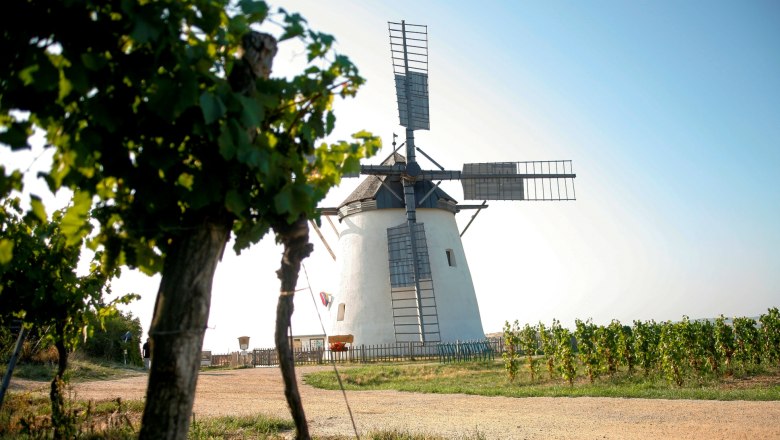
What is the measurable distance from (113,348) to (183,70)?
2445 cm

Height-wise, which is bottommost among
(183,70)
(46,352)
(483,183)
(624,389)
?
(624,389)

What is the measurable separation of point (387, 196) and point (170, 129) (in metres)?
23.9

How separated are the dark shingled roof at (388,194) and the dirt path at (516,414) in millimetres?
13503

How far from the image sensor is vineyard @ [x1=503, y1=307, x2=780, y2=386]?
50.8 feet

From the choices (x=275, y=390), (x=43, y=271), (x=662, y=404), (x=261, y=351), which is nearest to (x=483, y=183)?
(x=261, y=351)

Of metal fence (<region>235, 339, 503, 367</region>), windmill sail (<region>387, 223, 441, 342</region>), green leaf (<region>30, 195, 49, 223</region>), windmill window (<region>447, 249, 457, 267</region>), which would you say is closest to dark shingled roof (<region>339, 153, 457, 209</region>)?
windmill sail (<region>387, 223, 441, 342</region>)

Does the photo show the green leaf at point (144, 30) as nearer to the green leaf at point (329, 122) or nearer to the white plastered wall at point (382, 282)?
the green leaf at point (329, 122)

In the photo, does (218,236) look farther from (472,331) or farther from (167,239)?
(472,331)

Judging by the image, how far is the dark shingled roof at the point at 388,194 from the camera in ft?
88.0

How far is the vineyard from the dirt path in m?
3.91

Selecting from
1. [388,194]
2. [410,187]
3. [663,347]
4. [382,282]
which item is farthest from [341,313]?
[663,347]

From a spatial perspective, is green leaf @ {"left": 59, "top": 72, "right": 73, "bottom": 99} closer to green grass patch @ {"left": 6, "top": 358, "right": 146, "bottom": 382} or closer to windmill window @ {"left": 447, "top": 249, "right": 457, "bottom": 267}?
green grass patch @ {"left": 6, "top": 358, "right": 146, "bottom": 382}

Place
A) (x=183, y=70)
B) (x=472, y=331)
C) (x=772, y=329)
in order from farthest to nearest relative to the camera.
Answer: (x=472, y=331), (x=772, y=329), (x=183, y=70)

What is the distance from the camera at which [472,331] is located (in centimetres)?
2605
